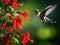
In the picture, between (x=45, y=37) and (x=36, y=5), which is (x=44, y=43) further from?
(x=36, y=5)

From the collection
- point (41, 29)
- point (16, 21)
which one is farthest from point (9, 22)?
point (41, 29)

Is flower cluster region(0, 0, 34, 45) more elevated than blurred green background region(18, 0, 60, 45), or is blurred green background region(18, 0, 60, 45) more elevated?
flower cluster region(0, 0, 34, 45)

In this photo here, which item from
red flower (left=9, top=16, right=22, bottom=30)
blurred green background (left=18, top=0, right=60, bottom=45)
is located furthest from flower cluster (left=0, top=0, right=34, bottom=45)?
blurred green background (left=18, top=0, right=60, bottom=45)

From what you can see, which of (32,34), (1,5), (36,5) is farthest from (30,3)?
(1,5)

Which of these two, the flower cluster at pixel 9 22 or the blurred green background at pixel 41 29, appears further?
the blurred green background at pixel 41 29

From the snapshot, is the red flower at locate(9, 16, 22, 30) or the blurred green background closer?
the red flower at locate(9, 16, 22, 30)

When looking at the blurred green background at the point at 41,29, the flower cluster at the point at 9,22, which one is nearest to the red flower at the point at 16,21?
the flower cluster at the point at 9,22

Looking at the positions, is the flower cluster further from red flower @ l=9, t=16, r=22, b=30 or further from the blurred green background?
the blurred green background

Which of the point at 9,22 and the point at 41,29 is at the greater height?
the point at 9,22

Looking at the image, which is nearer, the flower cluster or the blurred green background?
the flower cluster

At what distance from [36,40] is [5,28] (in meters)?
2.51

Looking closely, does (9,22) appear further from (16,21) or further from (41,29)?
(41,29)

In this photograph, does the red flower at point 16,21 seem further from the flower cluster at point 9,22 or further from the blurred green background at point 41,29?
the blurred green background at point 41,29

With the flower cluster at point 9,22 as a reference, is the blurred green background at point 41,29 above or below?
below
